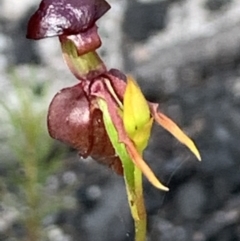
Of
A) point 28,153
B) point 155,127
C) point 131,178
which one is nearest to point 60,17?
point 131,178

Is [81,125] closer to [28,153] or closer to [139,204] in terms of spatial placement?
[139,204]

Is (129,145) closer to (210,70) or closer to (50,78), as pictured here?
(50,78)

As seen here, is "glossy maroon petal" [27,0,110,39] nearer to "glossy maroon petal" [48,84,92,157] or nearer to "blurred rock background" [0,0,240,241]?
"glossy maroon petal" [48,84,92,157]

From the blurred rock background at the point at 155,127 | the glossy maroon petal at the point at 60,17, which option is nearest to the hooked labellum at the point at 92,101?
the glossy maroon petal at the point at 60,17

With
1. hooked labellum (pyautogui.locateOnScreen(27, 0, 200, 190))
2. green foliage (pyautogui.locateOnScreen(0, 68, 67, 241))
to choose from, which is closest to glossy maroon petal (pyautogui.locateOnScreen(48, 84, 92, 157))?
hooked labellum (pyautogui.locateOnScreen(27, 0, 200, 190))

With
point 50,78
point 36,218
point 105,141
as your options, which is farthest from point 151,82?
point 105,141
